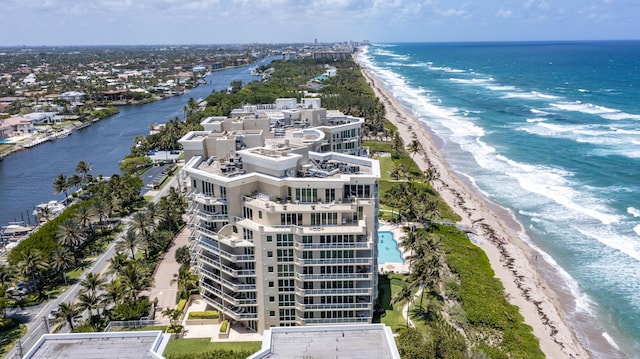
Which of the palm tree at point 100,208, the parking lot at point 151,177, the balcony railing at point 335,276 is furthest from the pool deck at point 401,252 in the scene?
the parking lot at point 151,177

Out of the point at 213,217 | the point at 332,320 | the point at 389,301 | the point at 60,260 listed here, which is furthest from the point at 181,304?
the point at 389,301

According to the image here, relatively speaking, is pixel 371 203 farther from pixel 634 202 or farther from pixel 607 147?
pixel 607 147

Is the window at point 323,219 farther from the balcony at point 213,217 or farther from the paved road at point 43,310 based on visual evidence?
the paved road at point 43,310

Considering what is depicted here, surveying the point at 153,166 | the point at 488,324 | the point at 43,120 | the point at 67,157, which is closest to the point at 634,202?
the point at 488,324

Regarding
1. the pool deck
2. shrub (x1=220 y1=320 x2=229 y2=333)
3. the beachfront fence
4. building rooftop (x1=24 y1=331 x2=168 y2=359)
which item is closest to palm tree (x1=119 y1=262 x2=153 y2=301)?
the beachfront fence

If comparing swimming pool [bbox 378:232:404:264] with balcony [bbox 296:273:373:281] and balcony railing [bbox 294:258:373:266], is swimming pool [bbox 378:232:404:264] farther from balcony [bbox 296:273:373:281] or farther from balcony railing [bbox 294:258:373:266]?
balcony railing [bbox 294:258:373:266]
